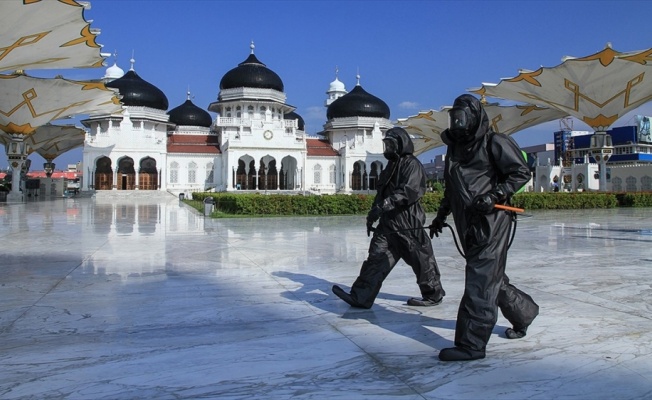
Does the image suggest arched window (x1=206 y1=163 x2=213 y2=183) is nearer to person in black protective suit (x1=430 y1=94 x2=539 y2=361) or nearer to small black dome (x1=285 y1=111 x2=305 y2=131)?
small black dome (x1=285 y1=111 x2=305 y2=131)

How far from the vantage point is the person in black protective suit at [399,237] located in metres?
4.29

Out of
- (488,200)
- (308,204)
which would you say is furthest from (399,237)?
(308,204)

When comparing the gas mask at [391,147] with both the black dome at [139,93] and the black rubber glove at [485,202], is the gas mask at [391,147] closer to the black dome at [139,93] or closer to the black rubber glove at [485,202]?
the black rubber glove at [485,202]

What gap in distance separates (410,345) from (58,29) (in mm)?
19352

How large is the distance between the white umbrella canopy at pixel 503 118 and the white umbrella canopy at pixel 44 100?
22.1m

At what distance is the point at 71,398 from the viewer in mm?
2438

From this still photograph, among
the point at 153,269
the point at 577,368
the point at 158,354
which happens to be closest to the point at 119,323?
the point at 158,354

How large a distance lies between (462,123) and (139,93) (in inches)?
1914

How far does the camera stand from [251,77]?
159 feet

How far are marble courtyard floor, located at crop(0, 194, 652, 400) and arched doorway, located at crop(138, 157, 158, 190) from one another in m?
39.7

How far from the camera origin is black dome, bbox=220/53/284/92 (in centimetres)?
4841

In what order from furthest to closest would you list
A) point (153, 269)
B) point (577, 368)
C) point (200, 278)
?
point (153, 269) → point (200, 278) → point (577, 368)

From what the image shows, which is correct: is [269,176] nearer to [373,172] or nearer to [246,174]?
[246,174]

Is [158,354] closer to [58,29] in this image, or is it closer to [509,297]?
[509,297]
